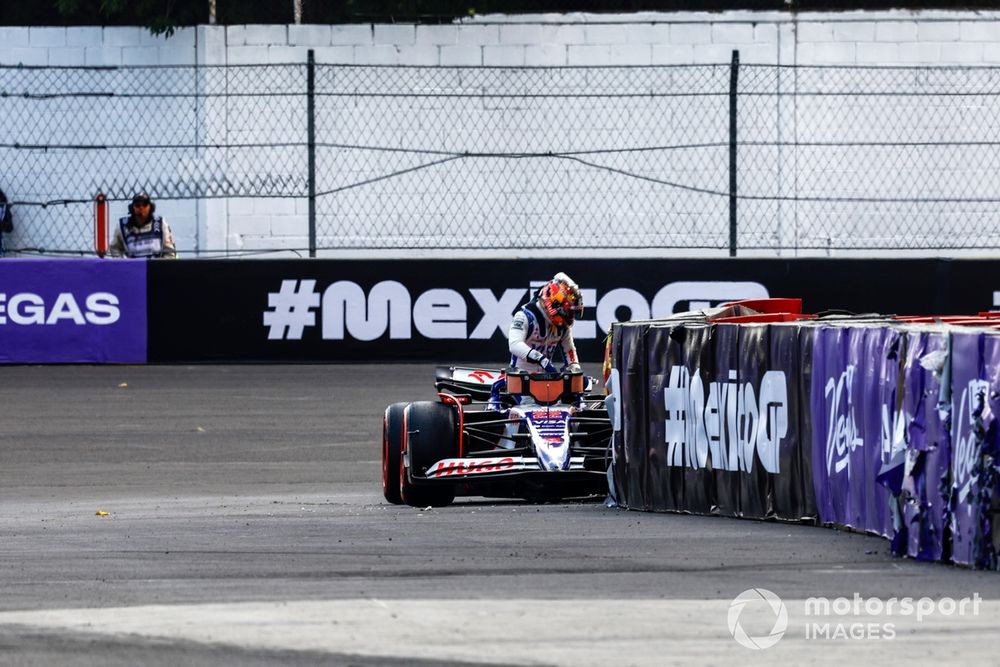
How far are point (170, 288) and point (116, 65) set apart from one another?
4.41 meters

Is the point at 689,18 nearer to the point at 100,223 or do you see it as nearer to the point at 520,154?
the point at 520,154

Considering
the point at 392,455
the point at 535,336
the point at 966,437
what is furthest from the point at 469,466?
the point at 966,437

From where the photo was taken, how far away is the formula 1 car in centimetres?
1164

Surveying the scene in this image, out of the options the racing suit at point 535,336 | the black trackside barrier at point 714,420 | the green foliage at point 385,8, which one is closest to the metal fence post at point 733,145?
the green foliage at point 385,8

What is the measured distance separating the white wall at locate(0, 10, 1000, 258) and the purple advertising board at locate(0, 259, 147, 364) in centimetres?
335

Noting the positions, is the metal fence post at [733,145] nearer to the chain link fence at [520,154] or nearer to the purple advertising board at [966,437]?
the chain link fence at [520,154]

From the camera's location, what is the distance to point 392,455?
1216 centimetres

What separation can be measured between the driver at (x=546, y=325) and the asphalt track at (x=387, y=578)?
1.08 meters

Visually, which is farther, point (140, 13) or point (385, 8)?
point (385, 8)

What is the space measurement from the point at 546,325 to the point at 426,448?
1661mm

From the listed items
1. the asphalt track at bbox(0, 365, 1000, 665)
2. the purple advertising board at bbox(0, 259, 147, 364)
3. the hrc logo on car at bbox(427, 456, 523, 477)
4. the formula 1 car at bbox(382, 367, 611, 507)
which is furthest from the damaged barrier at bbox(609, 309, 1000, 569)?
the purple advertising board at bbox(0, 259, 147, 364)

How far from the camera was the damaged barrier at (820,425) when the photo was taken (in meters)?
8.07

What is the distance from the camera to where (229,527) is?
1015 centimetres

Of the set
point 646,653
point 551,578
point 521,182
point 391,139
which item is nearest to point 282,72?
point 391,139
